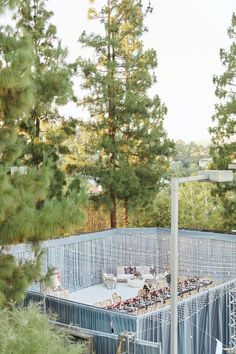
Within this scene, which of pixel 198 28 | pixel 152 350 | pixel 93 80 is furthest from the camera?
pixel 198 28

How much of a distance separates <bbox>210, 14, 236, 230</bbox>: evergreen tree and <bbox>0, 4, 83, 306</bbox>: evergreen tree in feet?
36.9

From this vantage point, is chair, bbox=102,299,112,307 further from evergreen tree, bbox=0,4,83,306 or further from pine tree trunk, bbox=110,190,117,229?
evergreen tree, bbox=0,4,83,306

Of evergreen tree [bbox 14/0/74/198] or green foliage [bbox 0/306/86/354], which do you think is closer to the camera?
green foliage [bbox 0/306/86/354]

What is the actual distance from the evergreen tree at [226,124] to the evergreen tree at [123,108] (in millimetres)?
1904

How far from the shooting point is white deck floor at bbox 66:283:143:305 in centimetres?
1745

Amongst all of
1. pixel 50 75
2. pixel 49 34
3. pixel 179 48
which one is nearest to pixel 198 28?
pixel 179 48

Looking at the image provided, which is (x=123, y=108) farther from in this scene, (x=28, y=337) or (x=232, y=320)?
(x=28, y=337)

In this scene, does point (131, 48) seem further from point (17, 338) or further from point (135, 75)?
point (17, 338)

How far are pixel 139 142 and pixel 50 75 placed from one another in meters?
11.7

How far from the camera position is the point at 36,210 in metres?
8.95

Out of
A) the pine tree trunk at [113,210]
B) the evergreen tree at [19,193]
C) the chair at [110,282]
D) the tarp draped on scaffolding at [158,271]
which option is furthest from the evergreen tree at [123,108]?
the evergreen tree at [19,193]

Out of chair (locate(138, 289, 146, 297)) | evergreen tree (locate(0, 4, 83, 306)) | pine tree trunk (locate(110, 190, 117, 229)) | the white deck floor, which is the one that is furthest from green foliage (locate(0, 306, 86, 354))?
pine tree trunk (locate(110, 190, 117, 229))

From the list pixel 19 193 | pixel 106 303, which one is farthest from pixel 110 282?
pixel 19 193

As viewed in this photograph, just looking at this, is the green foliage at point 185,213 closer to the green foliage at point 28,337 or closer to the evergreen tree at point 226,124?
the evergreen tree at point 226,124
